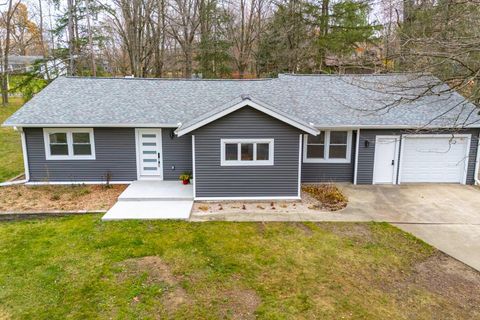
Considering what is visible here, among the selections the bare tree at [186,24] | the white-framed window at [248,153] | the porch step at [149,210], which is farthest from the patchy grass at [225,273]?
the bare tree at [186,24]

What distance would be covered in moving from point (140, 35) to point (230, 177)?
62.3 ft

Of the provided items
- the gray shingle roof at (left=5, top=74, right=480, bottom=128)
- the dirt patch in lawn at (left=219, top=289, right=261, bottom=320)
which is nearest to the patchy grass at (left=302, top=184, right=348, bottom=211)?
the gray shingle roof at (left=5, top=74, right=480, bottom=128)

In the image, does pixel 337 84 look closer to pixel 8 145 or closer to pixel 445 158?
pixel 445 158

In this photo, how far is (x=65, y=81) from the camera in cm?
1477

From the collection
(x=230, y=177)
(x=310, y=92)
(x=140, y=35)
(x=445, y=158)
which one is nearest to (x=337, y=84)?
(x=310, y=92)

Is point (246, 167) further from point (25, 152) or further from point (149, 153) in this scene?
point (25, 152)

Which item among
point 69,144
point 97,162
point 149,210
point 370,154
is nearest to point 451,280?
point 370,154

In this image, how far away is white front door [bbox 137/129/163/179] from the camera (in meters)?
12.6

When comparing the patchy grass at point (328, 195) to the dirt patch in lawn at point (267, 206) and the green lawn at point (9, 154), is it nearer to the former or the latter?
the dirt patch in lawn at point (267, 206)

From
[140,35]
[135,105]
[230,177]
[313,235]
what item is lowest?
[313,235]

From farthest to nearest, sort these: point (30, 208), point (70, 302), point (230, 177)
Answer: point (230, 177) → point (30, 208) → point (70, 302)

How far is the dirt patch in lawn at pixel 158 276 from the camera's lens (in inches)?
225

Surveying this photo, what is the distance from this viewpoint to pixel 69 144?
40.7 ft

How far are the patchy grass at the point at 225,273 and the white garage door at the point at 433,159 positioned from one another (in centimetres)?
527
